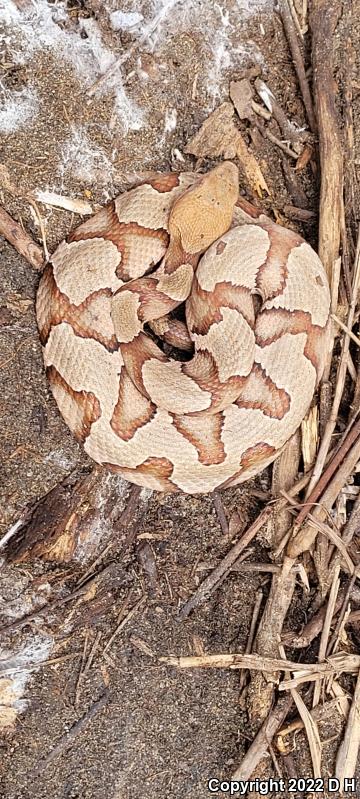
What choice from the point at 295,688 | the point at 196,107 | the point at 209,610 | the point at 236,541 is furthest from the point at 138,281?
the point at 295,688

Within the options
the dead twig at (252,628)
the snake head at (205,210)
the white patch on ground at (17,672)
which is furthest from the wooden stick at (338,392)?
the white patch on ground at (17,672)

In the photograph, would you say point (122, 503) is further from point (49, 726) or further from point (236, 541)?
point (49, 726)

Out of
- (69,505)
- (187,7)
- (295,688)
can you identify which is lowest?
(295,688)

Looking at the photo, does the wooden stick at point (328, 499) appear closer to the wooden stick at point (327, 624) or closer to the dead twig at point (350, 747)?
the wooden stick at point (327, 624)

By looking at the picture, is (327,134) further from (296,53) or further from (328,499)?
(328,499)

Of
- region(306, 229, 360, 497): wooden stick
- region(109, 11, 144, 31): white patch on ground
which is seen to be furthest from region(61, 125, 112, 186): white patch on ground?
region(306, 229, 360, 497): wooden stick
